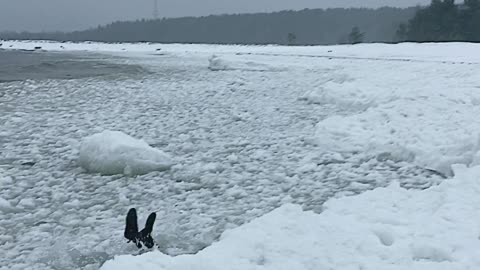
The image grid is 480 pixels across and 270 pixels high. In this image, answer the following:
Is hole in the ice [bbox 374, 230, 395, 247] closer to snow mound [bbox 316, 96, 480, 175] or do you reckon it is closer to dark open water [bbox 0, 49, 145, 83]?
snow mound [bbox 316, 96, 480, 175]

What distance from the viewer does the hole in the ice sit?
4.36 meters

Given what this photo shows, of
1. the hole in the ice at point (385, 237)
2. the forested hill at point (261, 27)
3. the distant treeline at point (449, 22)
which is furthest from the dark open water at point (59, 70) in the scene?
the forested hill at point (261, 27)

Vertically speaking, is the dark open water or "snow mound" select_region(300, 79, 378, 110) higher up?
"snow mound" select_region(300, 79, 378, 110)

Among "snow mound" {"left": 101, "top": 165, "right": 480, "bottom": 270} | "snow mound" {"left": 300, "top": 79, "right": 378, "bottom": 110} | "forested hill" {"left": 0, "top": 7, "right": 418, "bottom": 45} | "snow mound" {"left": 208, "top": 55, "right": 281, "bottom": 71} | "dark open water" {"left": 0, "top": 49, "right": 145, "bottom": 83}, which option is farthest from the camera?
"forested hill" {"left": 0, "top": 7, "right": 418, "bottom": 45}

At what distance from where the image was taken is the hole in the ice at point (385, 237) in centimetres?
436

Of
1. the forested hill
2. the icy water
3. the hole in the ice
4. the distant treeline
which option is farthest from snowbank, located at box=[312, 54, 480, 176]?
the forested hill

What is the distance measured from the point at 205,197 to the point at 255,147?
2.41 metres

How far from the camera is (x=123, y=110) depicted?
39.7ft

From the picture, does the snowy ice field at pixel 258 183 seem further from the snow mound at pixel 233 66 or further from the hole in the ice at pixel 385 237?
the snow mound at pixel 233 66

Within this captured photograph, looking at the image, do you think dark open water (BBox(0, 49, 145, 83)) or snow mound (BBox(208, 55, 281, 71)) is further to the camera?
snow mound (BBox(208, 55, 281, 71))

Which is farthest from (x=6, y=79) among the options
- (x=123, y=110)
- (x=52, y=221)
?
(x=52, y=221)

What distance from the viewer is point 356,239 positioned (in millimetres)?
4375

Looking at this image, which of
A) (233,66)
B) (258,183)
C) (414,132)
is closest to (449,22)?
(233,66)

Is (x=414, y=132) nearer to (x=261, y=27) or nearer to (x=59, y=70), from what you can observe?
(x=59, y=70)
